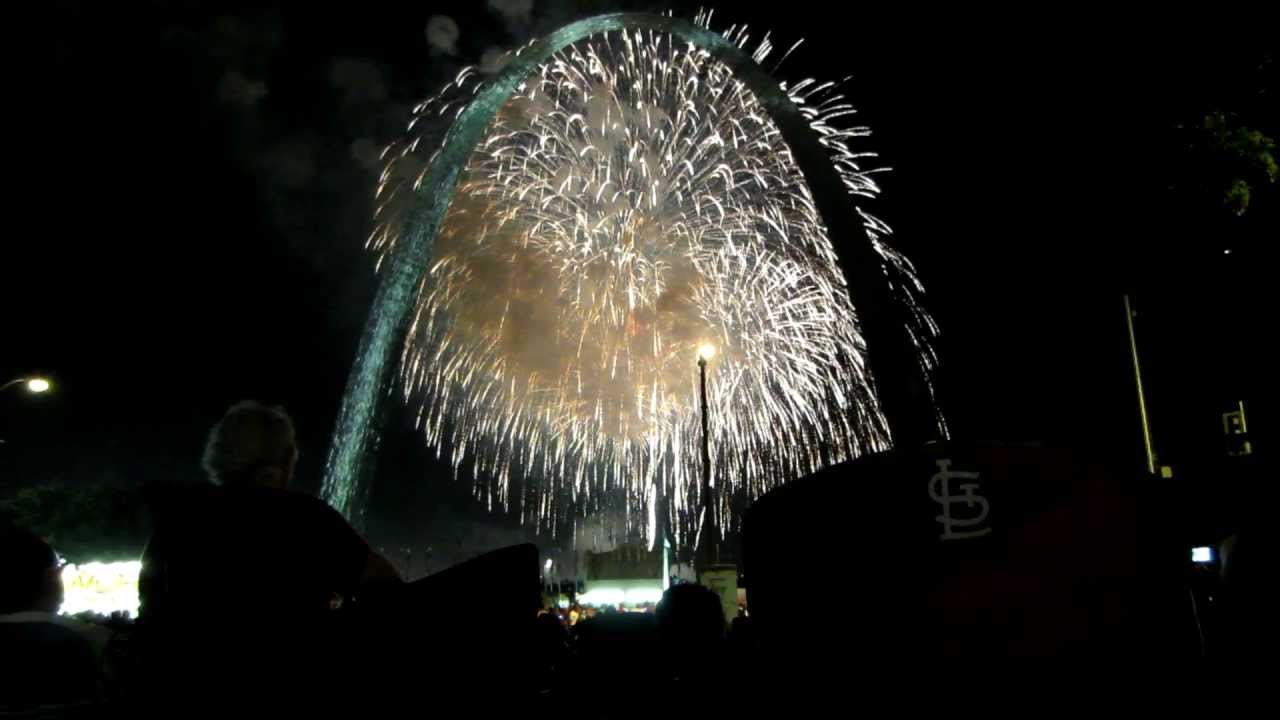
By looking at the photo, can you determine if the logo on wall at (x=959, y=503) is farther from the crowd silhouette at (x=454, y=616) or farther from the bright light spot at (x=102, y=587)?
the bright light spot at (x=102, y=587)

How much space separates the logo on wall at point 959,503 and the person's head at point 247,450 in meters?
2.00

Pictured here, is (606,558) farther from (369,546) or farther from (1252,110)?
(369,546)

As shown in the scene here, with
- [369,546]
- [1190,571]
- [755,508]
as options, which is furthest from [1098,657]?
[369,546]

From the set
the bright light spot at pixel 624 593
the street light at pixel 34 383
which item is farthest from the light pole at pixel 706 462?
the bright light spot at pixel 624 593

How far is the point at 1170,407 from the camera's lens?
29469 millimetres

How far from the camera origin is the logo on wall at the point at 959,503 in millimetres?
1644

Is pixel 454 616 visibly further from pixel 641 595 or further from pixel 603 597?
pixel 603 597

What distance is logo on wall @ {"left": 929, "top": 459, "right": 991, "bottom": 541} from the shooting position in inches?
64.7

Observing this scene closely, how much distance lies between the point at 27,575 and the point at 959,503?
3498 millimetres

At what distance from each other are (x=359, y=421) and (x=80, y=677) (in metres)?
27.6

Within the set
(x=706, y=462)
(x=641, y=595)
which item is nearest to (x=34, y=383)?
(x=706, y=462)

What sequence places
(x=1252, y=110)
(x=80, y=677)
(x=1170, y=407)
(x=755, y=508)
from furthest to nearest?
(x=1170, y=407) < (x=1252, y=110) < (x=80, y=677) < (x=755, y=508)

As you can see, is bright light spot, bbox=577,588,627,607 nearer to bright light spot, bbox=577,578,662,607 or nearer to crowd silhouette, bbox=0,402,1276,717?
bright light spot, bbox=577,578,662,607

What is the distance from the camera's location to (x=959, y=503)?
5.48 ft
